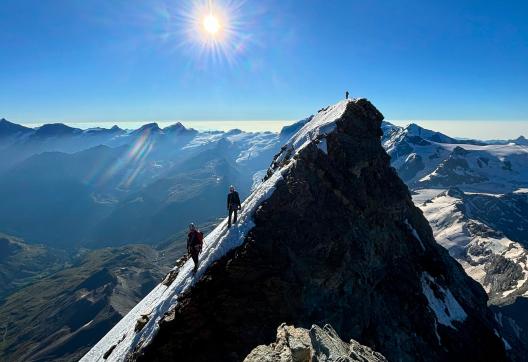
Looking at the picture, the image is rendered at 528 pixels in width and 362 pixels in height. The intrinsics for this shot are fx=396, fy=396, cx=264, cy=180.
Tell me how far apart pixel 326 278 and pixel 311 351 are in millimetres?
18308

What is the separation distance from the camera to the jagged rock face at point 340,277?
101 ft

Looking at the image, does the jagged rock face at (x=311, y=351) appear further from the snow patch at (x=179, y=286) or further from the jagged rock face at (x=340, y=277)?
the snow patch at (x=179, y=286)

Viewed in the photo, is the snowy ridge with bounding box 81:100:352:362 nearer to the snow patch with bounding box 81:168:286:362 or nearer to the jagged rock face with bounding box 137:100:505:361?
the snow patch with bounding box 81:168:286:362

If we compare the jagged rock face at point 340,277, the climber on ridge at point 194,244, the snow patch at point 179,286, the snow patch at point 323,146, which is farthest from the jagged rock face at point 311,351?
the snow patch at point 323,146

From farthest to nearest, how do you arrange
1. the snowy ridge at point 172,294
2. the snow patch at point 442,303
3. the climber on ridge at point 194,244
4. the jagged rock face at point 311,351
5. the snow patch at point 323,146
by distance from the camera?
1. the snow patch at point 442,303
2. the snow patch at point 323,146
3. the climber on ridge at point 194,244
4. the snowy ridge at point 172,294
5. the jagged rock face at point 311,351

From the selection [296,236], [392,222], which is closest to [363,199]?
[392,222]

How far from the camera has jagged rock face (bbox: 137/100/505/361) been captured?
30859 millimetres

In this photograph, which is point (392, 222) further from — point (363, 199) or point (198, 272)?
point (198, 272)

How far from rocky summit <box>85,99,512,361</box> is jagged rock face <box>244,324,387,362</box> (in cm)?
930

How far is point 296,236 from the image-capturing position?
3706 cm

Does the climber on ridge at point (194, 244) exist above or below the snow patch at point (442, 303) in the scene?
above

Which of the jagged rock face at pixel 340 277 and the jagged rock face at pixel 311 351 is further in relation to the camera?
the jagged rock face at pixel 340 277

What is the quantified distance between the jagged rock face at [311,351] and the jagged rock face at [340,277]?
9514 mm

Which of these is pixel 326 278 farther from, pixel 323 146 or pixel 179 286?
pixel 323 146
